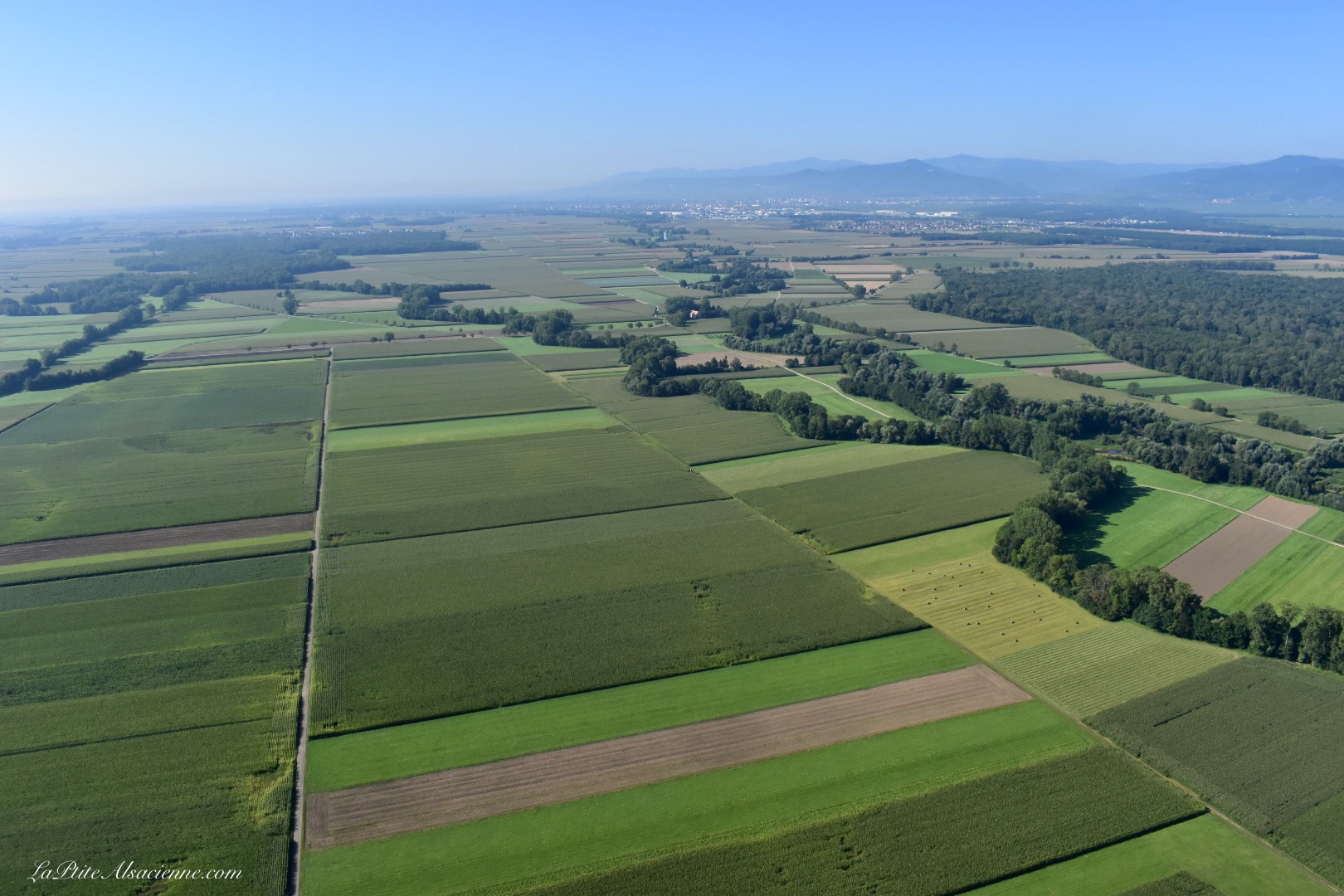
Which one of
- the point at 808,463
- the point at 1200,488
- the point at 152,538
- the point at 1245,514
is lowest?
the point at 1245,514

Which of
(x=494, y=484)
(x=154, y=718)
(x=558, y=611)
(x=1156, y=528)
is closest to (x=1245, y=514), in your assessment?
(x=1156, y=528)

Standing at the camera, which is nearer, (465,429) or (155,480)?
(155,480)

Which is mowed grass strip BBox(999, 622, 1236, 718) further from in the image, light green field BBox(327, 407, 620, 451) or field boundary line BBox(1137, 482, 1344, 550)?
light green field BBox(327, 407, 620, 451)

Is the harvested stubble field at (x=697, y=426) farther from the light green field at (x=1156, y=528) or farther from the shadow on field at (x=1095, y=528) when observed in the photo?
the light green field at (x=1156, y=528)

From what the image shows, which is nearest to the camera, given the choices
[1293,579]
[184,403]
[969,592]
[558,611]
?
[558,611]

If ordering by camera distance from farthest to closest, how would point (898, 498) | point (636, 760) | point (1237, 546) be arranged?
point (898, 498)
point (1237, 546)
point (636, 760)

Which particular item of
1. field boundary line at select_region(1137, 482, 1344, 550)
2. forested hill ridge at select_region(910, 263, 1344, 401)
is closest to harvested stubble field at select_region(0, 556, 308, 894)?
field boundary line at select_region(1137, 482, 1344, 550)

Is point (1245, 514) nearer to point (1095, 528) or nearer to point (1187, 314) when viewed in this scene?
point (1095, 528)
